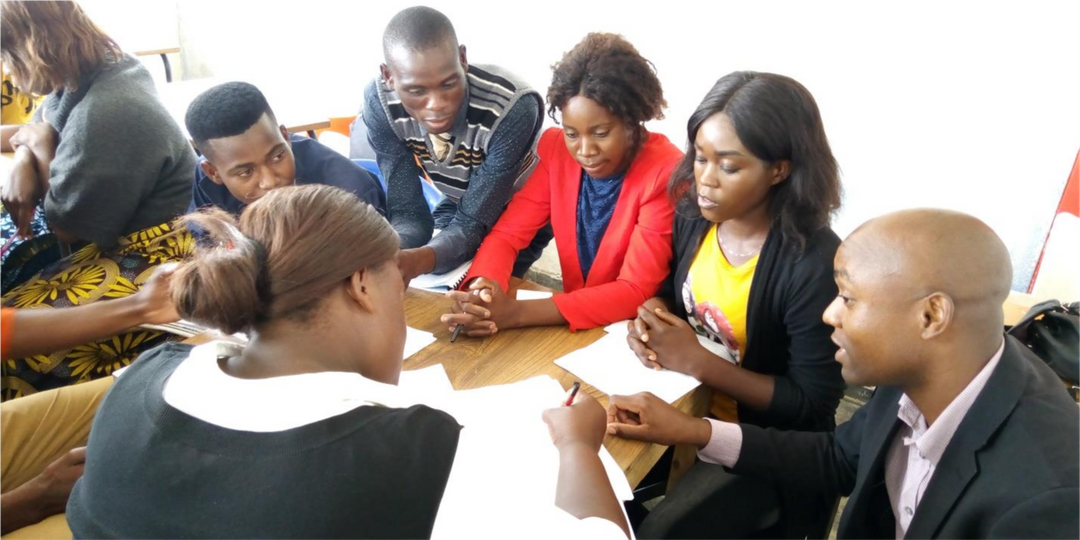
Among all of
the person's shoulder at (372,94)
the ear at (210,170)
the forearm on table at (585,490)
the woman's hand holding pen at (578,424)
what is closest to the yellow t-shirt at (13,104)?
the ear at (210,170)

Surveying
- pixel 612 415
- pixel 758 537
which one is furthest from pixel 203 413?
pixel 758 537

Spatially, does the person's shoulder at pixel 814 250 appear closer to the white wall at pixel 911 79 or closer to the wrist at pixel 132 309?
the white wall at pixel 911 79

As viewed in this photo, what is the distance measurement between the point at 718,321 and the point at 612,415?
50cm

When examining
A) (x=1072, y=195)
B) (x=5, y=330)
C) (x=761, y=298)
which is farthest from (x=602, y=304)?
(x=1072, y=195)

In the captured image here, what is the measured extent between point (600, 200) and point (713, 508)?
0.89 m

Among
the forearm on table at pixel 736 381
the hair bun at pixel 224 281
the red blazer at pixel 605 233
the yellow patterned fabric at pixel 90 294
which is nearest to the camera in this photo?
the hair bun at pixel 224 281

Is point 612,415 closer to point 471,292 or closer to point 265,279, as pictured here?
point 471,292

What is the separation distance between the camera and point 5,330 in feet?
4.88

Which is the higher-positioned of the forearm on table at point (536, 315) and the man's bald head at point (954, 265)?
the man's bald head at point (954, 265)

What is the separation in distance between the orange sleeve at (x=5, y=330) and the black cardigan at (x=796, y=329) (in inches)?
63.5

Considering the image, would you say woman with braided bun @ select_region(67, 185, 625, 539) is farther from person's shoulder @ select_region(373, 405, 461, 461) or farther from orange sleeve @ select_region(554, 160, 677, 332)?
orange sleeve @ select_region(554, 160, 677, 332)

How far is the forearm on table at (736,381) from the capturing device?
1.41 metres

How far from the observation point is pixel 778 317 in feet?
4.91

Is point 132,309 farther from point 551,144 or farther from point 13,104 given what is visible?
point 13,104
